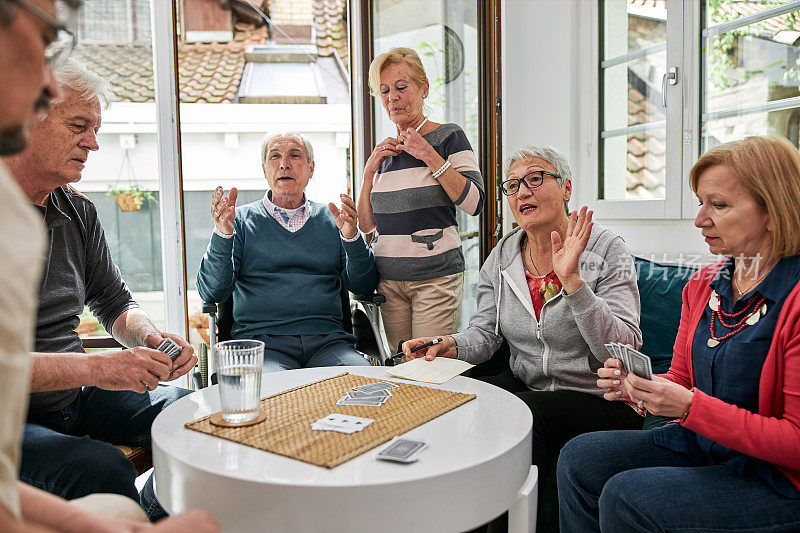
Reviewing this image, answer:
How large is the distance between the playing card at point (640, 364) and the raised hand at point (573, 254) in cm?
37

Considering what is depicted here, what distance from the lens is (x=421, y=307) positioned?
2486 millimetres

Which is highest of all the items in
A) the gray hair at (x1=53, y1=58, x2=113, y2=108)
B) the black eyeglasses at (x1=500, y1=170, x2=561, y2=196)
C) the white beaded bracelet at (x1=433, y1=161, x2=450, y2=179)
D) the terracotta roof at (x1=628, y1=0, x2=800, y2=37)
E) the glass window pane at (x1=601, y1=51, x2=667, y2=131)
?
the terracotta roof at (x1=628, y1=0, x2=800, y2=37)

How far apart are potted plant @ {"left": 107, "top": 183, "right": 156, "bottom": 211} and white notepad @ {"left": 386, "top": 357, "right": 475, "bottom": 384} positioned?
1929mm

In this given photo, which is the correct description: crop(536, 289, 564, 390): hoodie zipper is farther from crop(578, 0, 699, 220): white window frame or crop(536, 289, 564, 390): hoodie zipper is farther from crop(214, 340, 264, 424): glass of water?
crop(578, 0, 699, 220): white window frame

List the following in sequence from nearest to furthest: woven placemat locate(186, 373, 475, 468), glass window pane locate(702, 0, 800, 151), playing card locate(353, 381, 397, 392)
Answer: woven placemat locate(186, 373, 475, 468) → playing card locate(353, 381, 397, 392) → glass window pane locate(702, 0, 800, 151)

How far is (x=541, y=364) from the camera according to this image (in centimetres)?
190

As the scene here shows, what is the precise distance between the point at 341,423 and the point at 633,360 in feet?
2.04

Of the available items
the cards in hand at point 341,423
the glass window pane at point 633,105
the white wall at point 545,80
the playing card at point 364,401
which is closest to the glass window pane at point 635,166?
the glass window pane at point 633,105

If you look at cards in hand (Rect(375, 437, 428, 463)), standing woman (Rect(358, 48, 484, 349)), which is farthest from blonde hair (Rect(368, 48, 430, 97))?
cards in hand (Rect(375, 437, 428, 463))

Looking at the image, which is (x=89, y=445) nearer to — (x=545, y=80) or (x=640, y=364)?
(x=640, y=364)

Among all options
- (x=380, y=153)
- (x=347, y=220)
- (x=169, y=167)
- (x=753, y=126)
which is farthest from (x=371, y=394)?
(x=169, y=167)

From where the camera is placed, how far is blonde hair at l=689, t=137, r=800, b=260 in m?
1.27

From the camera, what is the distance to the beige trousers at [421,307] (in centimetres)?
248

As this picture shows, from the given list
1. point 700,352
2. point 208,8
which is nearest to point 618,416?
point 700,352
